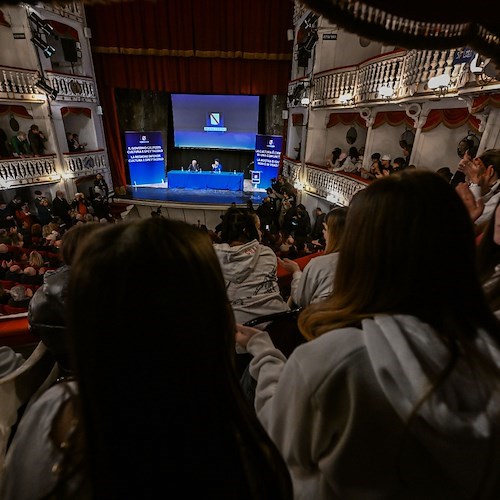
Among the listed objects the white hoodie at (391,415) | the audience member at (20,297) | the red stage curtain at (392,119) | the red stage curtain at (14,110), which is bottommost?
the audience member at (20,297)

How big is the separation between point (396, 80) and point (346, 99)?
2.05 metres

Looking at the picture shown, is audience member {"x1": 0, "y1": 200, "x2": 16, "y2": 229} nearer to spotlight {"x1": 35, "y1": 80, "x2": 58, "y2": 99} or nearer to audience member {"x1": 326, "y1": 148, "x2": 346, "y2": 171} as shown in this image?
spotlight {"x1": 35, "y1": 80, "x2": 58, "y2": 99}

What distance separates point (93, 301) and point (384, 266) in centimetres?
71

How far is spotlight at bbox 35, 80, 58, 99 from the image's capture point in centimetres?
913

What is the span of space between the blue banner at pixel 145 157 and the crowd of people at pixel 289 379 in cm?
1358

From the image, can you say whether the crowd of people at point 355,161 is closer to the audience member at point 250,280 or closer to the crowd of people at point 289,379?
the audience member at point 250,280

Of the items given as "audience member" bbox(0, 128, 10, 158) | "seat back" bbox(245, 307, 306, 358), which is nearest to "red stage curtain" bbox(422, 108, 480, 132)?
"seat back" bbox(245, 307, 306, 358)

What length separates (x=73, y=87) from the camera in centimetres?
1066

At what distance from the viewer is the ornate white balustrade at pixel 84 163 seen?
10.9 m

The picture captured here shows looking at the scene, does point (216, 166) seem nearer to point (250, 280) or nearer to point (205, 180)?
point (205, 180)

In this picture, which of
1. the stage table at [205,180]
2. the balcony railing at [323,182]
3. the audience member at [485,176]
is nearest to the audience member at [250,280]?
the audience member at [485,176]

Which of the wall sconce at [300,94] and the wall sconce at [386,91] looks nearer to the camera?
the wall sconce at [386,91]

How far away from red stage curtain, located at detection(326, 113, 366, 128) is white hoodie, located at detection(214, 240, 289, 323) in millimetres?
9557

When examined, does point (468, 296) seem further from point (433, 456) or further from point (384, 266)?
point (433, 456)
